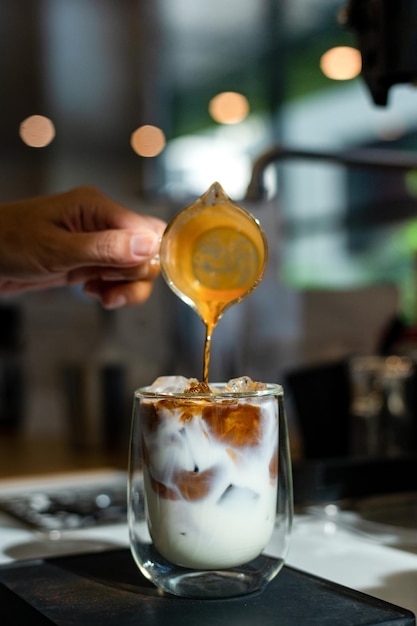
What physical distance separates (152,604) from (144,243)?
0.44 meters

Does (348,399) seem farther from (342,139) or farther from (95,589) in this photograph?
(342,139)

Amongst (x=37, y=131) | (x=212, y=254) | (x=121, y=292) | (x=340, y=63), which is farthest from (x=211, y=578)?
(x=37, y=131)

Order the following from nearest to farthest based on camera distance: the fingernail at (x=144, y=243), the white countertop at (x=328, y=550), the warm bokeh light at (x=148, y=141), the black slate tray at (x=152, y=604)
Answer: the black slate tray at (x=152, y=604) < the white countertop at (x=328, y=550) < the fingernail at (x=144, y=243) < the warm bokeh light at (x=148, y=141)

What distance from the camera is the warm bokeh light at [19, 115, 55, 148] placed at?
602 cm

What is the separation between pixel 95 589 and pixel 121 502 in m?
0.46

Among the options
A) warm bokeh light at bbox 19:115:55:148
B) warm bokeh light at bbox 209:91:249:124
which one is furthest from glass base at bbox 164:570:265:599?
warm bokeh light at bbox 19:115:55:148

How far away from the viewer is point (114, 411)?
311 centimetres

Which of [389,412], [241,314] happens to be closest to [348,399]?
[389,412]

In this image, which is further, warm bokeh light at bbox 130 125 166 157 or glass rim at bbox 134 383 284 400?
warm bokeh light at bbox 130 125 166 157

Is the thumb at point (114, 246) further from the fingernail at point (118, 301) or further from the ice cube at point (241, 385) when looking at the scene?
the ice cube at point (241, 385)

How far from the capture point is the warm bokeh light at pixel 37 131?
19.8 ft

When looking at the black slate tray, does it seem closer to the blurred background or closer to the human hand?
the human hand

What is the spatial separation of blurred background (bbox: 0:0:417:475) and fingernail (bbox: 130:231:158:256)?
1.05ft

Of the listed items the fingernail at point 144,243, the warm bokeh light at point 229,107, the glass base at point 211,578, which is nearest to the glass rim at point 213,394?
the glass base at point 211,578
